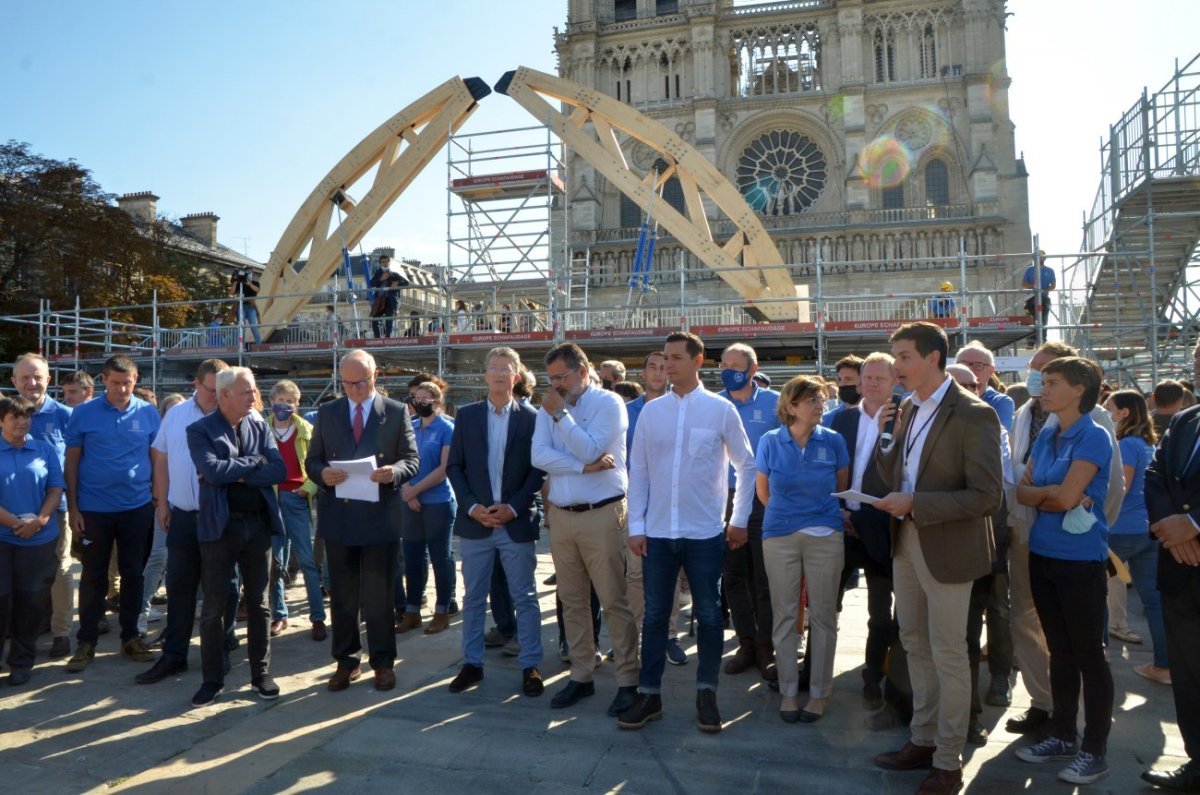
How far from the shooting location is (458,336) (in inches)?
598

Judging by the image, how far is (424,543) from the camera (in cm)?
657

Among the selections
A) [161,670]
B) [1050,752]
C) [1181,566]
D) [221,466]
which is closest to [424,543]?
[161,670]

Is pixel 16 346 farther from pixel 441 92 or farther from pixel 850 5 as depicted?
pixel 850 5

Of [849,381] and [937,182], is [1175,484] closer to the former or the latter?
[849,381]

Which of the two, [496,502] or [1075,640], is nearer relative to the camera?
Result: [1075,640]

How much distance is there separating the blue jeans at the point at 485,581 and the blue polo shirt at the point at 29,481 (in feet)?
9.21

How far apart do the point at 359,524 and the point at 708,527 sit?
204 centimetres

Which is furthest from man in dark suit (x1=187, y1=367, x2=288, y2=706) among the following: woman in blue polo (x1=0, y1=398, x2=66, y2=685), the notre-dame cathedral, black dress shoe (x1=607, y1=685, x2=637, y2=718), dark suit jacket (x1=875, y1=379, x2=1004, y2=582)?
the notre-dame cathedral

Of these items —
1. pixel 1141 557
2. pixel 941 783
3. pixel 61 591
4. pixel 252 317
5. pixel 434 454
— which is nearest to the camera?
pixel 941 783

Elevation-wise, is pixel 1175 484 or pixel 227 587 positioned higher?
pixel 1175 484

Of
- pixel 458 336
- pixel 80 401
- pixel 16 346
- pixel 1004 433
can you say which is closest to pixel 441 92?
pixel 458 336

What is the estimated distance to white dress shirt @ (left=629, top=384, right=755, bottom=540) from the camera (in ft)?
14.2

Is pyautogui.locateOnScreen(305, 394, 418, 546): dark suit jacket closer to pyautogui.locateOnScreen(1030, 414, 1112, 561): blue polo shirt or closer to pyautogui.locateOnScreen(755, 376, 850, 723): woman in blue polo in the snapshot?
pyautogui.locateOnScreen(755, 376, 850, 723): woman in blue polo

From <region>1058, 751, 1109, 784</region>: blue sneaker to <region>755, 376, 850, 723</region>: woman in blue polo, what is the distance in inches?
44.5
